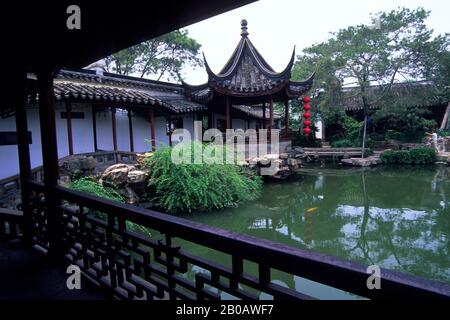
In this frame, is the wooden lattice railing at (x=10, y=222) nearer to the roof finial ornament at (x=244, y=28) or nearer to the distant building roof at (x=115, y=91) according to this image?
the distant building roof at (x=115, y=91)

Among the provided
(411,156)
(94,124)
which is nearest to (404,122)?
(411,156)

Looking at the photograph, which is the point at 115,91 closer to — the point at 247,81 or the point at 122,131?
the point at 122,131

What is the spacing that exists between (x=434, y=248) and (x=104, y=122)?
8.37 meters

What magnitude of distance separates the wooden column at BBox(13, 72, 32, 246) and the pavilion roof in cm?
Result: 818

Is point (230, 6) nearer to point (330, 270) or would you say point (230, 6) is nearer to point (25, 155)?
point (330, 270)

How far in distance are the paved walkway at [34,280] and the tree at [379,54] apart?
41.7ft

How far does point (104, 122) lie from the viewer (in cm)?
888

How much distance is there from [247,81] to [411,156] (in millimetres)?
7237

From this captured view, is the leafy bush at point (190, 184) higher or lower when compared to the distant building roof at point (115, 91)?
lower

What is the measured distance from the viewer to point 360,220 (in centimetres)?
527

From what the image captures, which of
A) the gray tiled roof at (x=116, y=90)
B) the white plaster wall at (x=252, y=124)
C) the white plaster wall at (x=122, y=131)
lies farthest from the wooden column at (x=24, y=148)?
the white plaster wall at (x=252, y=124)

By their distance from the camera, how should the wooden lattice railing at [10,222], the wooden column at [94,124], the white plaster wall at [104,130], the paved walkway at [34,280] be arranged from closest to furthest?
the paved walkway at [34,280] → the wooden lattice railing at [10,222] → the wooden column at [94,124] → the white plaster wall at [104,130]

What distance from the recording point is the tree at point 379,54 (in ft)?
39.6
